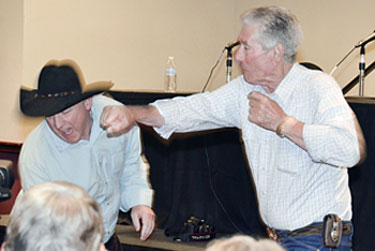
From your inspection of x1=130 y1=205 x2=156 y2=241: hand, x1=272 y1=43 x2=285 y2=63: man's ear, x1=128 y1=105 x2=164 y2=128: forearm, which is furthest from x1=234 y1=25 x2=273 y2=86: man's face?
x1=130 y1=205 x2=156 y2=241: hand

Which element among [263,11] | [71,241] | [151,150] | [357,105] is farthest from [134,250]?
[71,241]

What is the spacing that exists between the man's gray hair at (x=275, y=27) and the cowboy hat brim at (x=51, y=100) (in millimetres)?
690

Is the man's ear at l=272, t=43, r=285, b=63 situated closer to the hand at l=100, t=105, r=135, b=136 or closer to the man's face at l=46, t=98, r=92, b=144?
the hand at l=100, t=105, r=135, b=136

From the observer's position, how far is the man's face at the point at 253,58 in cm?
271

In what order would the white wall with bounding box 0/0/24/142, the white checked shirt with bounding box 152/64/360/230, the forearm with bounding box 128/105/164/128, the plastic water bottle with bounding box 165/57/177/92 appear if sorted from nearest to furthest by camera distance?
1. the white checked shirt with bounding box 152/64/360/230
2. the forearm with bounding box 128/105/164/128
3. the white wall with bounding box 0/0/24/142
4. the plastic water bottle with bounding box 165/57/177/92

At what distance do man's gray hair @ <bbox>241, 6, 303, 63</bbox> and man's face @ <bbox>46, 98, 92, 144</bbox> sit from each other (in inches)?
31.3

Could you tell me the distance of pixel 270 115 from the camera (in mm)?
2580

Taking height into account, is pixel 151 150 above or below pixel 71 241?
below

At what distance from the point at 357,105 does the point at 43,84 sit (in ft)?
6.78

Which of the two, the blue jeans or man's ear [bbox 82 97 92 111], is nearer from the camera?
the blue jeans

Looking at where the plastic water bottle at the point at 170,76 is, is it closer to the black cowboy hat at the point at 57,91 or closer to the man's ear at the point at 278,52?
the black cowboy hat at the point at 57,91

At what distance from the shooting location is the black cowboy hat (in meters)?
2.66

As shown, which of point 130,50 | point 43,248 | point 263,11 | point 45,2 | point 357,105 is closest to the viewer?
point 43,248

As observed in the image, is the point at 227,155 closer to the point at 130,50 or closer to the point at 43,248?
the point at 130,50
